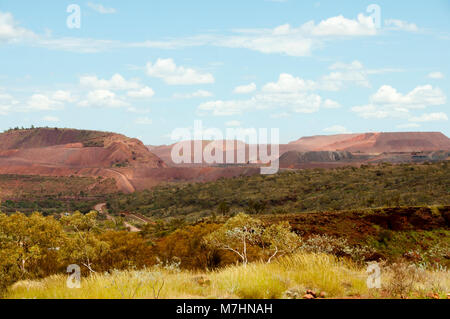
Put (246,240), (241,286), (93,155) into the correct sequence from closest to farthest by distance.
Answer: (241,286) → (246,240) → (93,155)

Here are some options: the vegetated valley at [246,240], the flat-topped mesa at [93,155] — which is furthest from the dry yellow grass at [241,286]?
the flat-topped mesa at [93,155]

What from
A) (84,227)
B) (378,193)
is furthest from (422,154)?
(84,227)

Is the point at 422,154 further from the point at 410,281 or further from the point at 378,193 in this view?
the point at 410,281

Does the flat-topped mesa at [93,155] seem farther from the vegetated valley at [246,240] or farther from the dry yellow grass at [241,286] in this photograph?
the dry yellow grass at [241,286]

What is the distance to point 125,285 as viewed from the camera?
25.9 feet

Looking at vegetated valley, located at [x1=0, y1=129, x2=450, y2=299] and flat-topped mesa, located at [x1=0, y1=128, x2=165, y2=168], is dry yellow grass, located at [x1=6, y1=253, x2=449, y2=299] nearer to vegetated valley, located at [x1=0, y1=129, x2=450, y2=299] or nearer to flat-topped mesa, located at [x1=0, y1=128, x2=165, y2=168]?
vegetated valley, located at [x1=0, y1=129, x2=450, y2=299]

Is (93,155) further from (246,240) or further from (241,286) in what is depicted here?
(241,286)

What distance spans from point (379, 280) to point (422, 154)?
17848 centimetres

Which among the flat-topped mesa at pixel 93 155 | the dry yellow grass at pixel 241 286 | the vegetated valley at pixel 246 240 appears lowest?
the vegetated valley at pixel 246 240

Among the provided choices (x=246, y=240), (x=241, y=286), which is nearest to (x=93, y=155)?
(x=246, y=240)

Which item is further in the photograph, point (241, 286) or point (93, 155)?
point (93, 155)

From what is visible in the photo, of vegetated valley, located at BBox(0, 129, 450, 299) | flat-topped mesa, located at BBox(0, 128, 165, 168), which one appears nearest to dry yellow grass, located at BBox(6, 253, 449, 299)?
vegetated valley, located at BBox(0, 129, 450, 299)

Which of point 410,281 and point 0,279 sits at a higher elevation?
point 410,281
